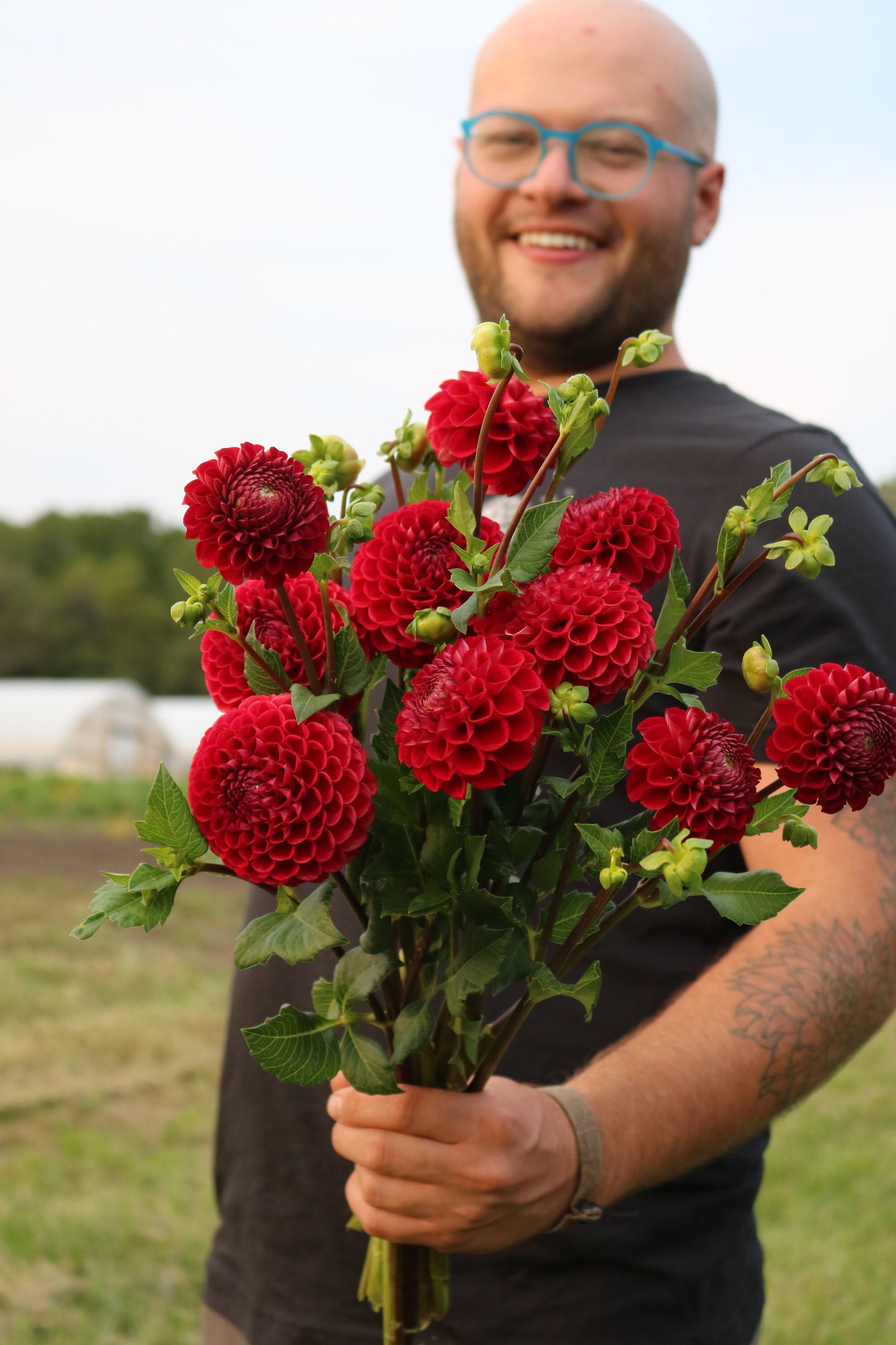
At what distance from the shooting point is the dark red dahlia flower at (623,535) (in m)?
0.87

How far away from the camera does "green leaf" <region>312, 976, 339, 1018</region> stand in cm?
97

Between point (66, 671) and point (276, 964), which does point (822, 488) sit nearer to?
point (276, 964)

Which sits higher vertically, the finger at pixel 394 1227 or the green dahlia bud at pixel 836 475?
the green dahlia bud at pixel 836 475

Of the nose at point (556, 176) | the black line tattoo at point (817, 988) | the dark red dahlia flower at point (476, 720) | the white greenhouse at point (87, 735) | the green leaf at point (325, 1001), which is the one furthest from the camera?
the white greenhouse at point (87, 735)

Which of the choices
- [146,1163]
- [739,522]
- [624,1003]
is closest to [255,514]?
[739,522]

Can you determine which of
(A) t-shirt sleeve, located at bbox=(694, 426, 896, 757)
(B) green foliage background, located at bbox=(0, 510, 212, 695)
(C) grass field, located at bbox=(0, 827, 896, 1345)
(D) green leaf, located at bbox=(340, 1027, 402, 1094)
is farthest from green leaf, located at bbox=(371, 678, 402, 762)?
(B) green foliage background, located at bbox=(0, 510, 212, 695)

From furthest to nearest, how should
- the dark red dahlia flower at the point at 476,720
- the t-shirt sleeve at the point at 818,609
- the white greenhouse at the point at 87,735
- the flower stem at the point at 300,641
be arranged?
the white greenhouse at the point at 87,735 < the t-shirt sleeve at the point at 818,609 < the flower stem at the point at 300,641 < the dark red dahlia flower at the point at 476,720

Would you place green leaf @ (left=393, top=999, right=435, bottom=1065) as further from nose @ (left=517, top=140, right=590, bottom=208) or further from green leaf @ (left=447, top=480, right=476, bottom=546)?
nose @ (left=517, top=140, right=590, bottom=208)

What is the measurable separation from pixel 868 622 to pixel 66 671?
3009 centimetres

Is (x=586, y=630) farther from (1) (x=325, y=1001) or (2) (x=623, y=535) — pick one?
(1) (x=325, y=1001)

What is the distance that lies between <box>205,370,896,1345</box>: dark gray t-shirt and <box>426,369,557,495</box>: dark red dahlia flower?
0.60 meters

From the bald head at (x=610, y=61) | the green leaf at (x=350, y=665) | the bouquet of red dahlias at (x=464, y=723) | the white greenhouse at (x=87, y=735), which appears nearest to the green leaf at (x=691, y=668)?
the bouquet of red dahlias at (x=464, y=723)

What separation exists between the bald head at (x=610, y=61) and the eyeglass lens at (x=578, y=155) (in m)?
0.04

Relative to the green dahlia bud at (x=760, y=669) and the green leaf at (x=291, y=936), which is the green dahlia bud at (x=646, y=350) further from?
the green leaf at (x=291, y=936)
